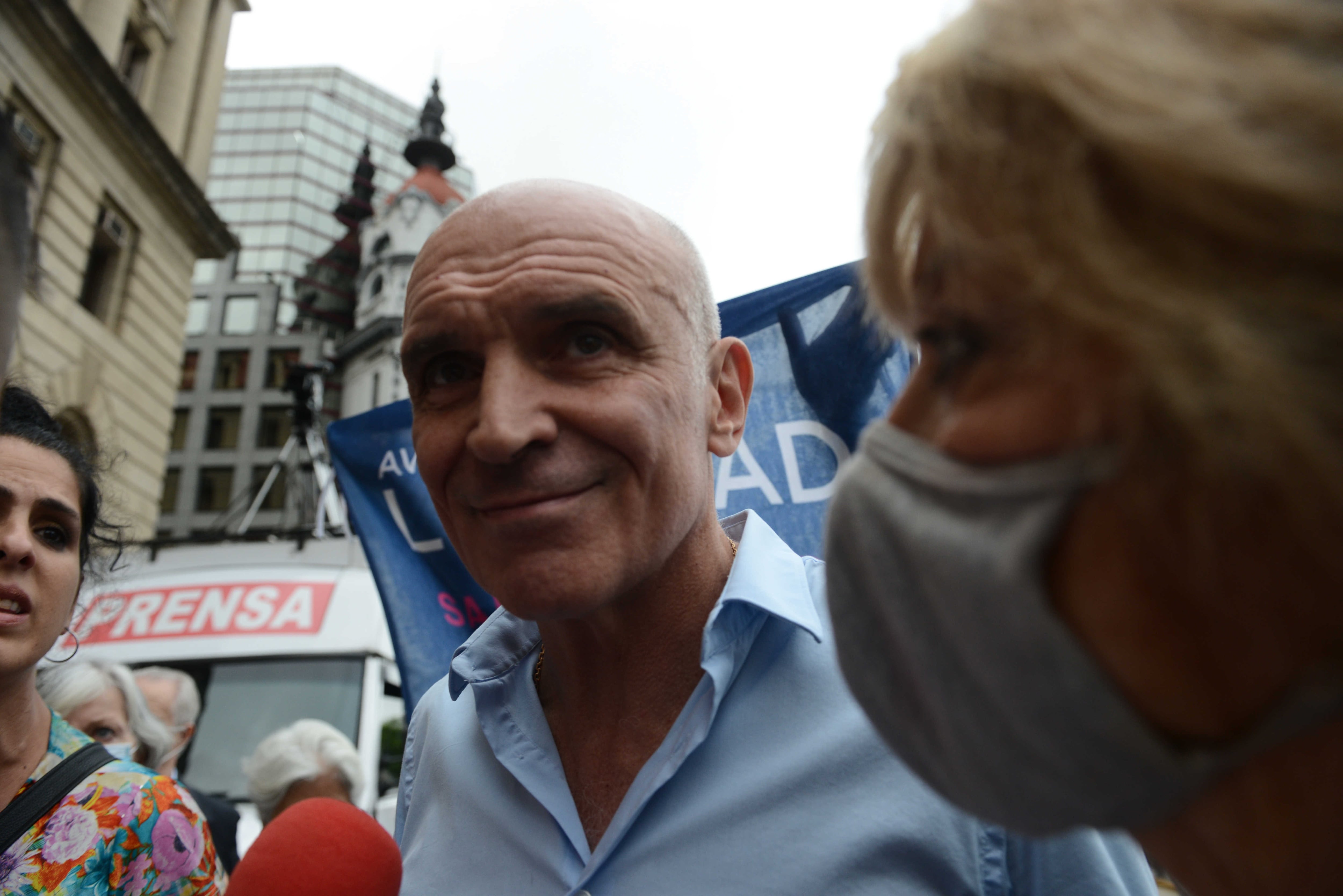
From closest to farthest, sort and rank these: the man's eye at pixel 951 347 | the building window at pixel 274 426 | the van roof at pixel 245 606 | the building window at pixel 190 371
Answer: the man's eye at pixel 951 347 → the van roof at pixel 245 606 → the building window at pixel 274 426 → the building window at pixel 190 371

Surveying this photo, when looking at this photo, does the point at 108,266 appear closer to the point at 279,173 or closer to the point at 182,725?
the point at 182,725

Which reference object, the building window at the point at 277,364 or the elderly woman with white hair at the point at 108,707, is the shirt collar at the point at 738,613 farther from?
the building window at the point at 277,364

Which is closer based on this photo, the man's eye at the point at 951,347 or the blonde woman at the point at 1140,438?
the blonde woman at the point at 1140,438

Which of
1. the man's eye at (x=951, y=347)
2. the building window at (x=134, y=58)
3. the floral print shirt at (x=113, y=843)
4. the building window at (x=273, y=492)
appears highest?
the building window at (x=273, y=492)

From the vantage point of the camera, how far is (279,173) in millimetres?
54719

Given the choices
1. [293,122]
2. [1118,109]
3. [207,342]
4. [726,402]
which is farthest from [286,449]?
[293,122]

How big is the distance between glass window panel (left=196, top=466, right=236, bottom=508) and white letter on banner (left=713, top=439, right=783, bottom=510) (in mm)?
52037

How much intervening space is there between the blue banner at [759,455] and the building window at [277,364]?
169 ft

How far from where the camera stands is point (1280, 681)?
0.58 metres

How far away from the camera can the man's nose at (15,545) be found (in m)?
2.05

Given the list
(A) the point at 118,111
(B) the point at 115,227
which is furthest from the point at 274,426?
(A) the point at 118,111

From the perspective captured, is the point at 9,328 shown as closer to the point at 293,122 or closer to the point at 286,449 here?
the point at 286,449

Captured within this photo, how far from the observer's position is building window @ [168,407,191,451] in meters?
50.0

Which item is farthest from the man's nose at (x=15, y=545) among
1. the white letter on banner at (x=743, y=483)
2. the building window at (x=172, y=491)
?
the building window at (x=172, y=491)
